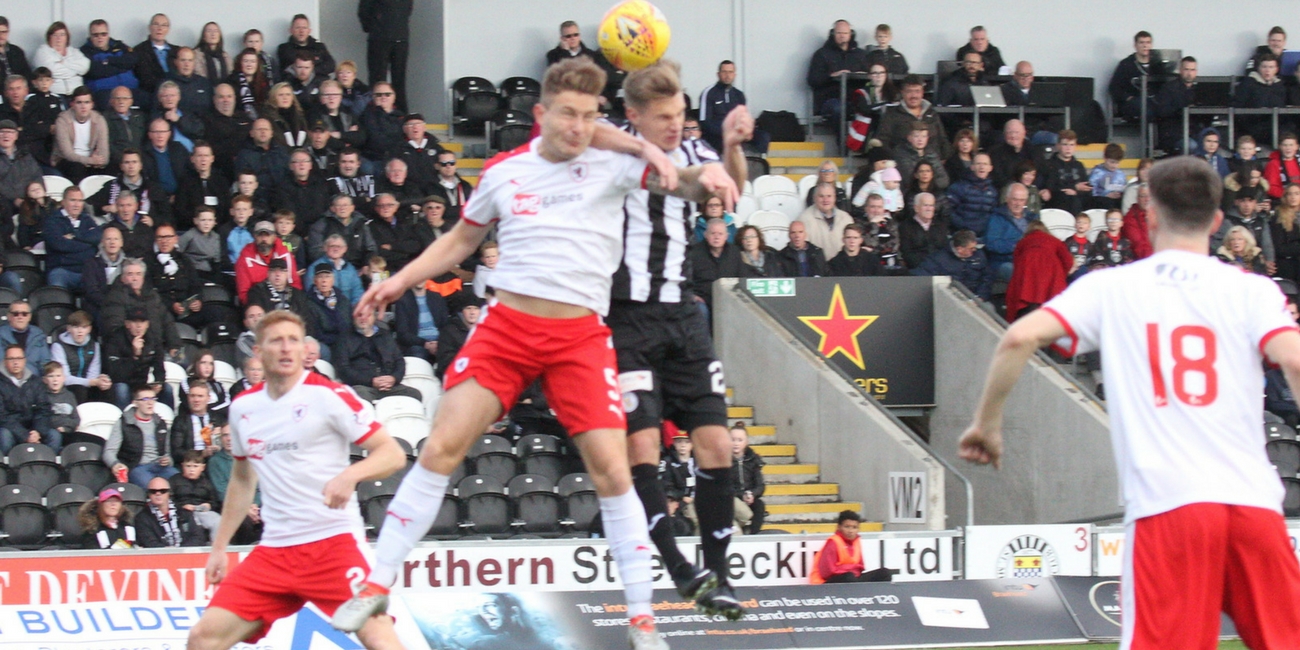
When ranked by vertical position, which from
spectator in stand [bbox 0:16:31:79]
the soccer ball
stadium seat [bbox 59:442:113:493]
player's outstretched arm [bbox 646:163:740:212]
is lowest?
stadium seat [bbox 59:442:113:493]

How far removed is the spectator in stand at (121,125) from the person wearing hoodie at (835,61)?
344 inches

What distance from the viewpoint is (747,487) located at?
14617 millimetres

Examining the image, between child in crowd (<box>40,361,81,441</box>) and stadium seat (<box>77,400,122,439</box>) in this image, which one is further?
stadium seat (<box>77,400,122,439</box>)

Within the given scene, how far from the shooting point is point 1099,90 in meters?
23.3

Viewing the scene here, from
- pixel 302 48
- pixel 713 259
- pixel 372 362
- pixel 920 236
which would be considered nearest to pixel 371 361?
pixel 372 362

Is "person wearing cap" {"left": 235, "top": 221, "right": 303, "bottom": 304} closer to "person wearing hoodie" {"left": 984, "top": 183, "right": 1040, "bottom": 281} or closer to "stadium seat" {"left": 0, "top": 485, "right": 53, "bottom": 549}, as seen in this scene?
"stadium seat" {"left": 0, "top": 485, "right": 53, "bottom": 549}

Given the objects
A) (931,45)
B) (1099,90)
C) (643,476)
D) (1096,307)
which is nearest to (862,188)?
(931,45)

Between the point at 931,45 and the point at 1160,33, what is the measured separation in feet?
11.7

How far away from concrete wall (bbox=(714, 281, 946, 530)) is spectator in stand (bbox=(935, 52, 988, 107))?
16.2 feet

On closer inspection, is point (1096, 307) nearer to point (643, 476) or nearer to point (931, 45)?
point (643, 476)

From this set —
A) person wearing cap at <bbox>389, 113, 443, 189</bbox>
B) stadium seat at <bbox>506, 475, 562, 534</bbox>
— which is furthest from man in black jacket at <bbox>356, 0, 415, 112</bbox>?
stadium seat at <bbox>506, 475, 562, 534</bbox>

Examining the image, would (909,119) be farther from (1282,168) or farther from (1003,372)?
(1003,372)

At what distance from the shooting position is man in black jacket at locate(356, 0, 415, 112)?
20.1 meters

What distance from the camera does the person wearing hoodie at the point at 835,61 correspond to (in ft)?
70.1
